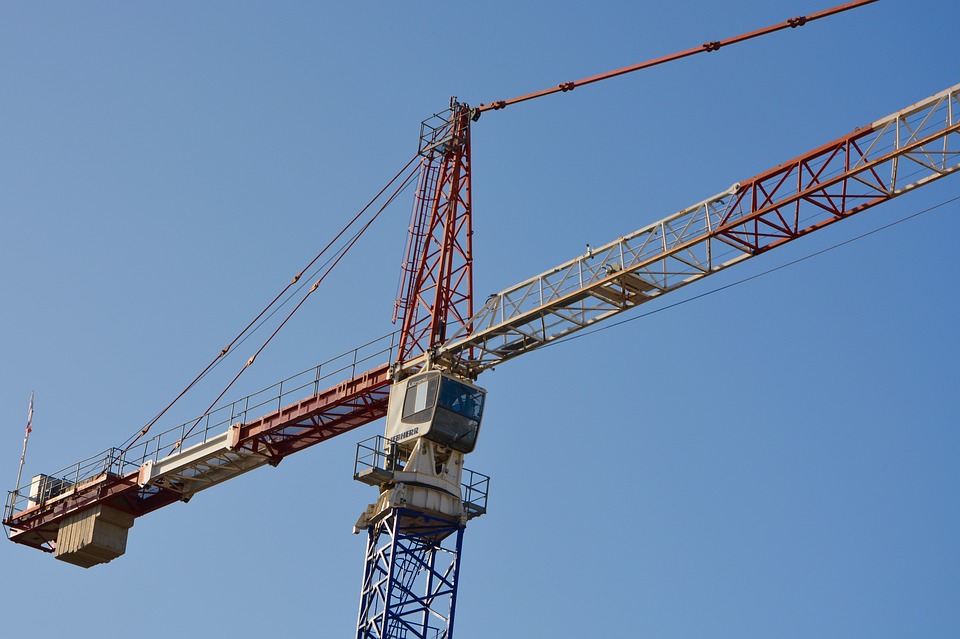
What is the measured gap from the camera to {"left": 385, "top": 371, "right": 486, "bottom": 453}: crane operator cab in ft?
201

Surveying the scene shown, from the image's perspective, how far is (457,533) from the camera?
61094mm

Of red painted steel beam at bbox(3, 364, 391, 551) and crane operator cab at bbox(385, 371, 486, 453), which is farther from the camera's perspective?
red painted steel beam at bbox(3, 364, 391, 551)

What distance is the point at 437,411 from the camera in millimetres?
61156

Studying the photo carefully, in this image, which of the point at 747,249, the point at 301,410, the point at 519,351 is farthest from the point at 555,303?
the point at 301,410

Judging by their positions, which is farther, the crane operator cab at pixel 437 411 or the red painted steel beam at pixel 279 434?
the red painted steel beam at pixel 279 434

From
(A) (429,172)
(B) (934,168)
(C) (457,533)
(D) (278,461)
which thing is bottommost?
(C) (457,533)

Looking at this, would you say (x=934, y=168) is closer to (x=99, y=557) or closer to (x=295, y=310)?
(x=295, y=310)

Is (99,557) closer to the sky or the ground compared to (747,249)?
closer to the ground

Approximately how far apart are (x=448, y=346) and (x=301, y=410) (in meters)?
6.60

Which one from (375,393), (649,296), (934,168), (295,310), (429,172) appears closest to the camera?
(934,168)

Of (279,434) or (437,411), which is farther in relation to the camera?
(279,434)

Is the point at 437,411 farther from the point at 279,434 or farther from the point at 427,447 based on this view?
the point at 279,434

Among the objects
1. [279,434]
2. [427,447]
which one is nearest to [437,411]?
[427,447]

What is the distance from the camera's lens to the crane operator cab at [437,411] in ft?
201
